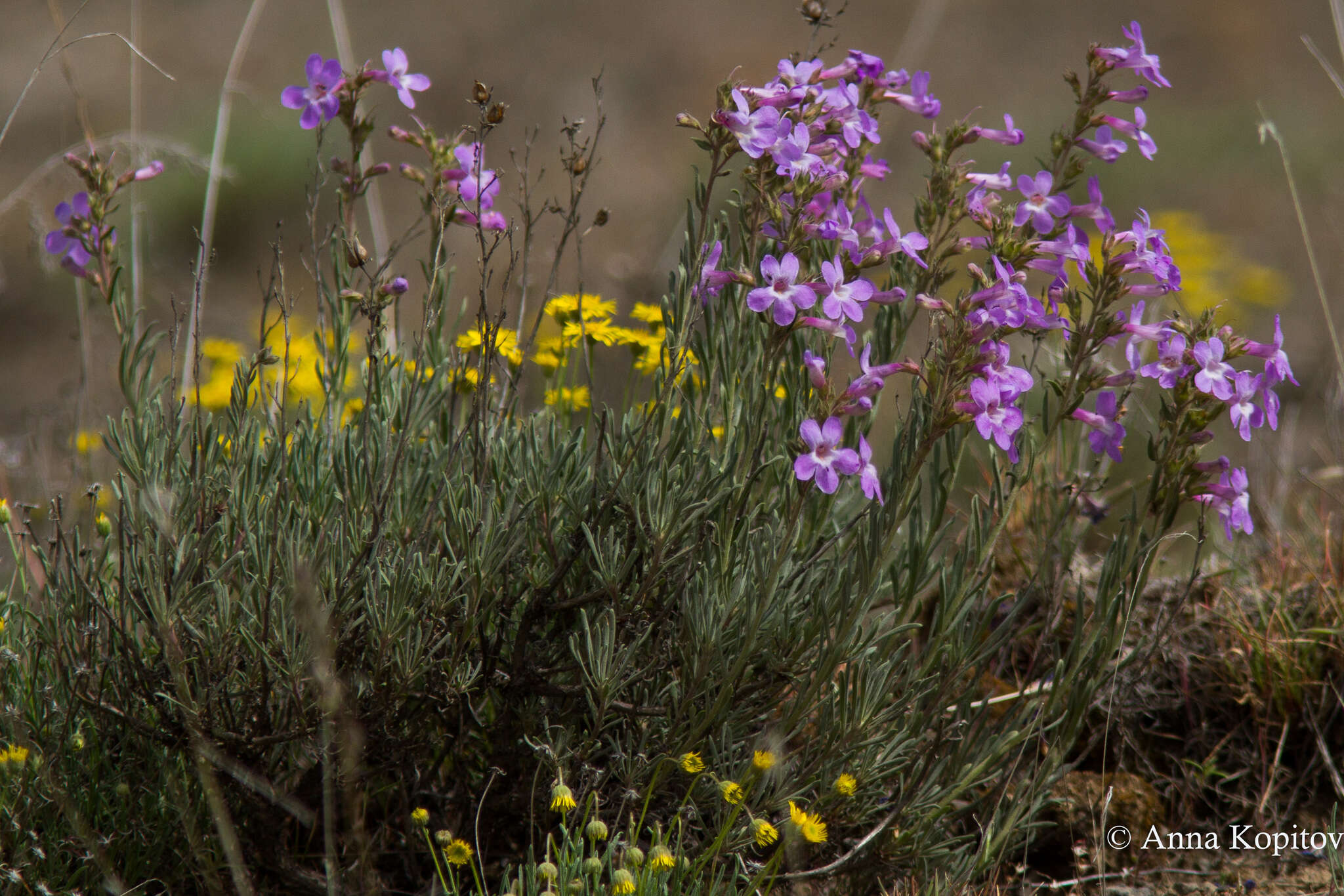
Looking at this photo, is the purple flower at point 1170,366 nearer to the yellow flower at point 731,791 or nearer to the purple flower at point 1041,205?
the purple flower at point 1041,205

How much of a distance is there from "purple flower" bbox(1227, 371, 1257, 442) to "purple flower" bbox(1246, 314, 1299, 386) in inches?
0.8

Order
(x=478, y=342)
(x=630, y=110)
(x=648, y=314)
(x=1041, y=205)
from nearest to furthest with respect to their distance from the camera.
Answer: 1. (x=1041, y=205)
2. (x=478, y=342)
3. (x=648, y=314)
4. (x=630, y=110)

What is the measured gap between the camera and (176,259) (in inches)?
436

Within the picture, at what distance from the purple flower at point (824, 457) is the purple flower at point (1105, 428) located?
0.71 metres

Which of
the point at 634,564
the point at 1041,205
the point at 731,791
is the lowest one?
the point at 731,791

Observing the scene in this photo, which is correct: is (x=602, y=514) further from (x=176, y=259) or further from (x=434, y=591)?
(x=176, y=259)

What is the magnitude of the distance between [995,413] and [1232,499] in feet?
2.23

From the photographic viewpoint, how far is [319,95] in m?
2.68

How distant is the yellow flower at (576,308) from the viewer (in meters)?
3.06

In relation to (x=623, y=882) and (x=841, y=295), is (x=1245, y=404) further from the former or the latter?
(x=623, y=882)

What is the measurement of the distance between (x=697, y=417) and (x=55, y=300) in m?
9.88

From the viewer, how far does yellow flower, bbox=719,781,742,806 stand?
2.23m

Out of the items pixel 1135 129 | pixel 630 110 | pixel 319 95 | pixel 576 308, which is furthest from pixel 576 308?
pixel 630 110

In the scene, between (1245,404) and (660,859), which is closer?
(660,859)
